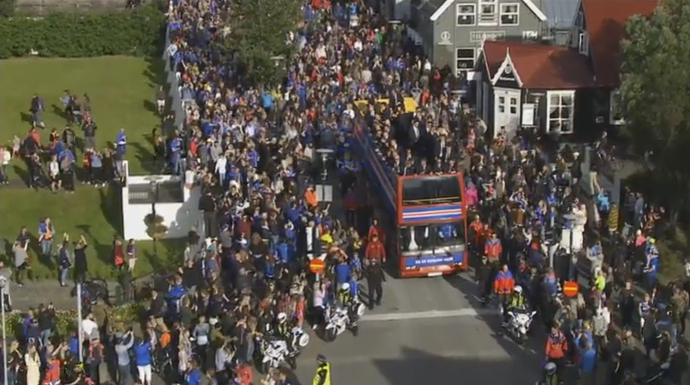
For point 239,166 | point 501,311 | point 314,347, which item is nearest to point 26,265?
point 239,166

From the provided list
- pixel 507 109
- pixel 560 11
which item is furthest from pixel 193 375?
pixel 560 11

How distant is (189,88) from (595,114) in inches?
575

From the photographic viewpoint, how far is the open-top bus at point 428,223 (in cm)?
3102

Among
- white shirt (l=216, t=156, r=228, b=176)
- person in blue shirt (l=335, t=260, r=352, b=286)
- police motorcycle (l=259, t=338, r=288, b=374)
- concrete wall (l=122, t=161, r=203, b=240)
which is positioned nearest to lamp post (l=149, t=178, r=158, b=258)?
concrete wall (l=122, t=161, r=203, b=240)

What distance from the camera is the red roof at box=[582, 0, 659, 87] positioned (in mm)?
44875

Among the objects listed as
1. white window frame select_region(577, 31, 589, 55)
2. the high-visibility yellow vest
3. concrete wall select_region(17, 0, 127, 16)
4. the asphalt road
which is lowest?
the asphalt road

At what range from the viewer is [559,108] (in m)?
44.8

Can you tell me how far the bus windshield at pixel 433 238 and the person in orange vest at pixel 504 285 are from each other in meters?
3.16

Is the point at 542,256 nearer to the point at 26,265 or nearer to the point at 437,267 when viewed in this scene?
the point at 437,267

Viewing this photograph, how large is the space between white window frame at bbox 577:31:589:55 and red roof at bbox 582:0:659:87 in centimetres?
30

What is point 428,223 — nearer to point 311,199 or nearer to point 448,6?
point 311,199

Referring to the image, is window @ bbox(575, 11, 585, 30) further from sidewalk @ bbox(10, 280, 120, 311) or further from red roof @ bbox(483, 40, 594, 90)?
sidewalk @ bbox(10, 280, 120, 311)

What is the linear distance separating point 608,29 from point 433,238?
17.6m

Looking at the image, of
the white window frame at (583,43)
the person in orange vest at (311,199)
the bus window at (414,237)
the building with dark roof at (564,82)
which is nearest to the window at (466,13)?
the building with dark roof at (564,82)
